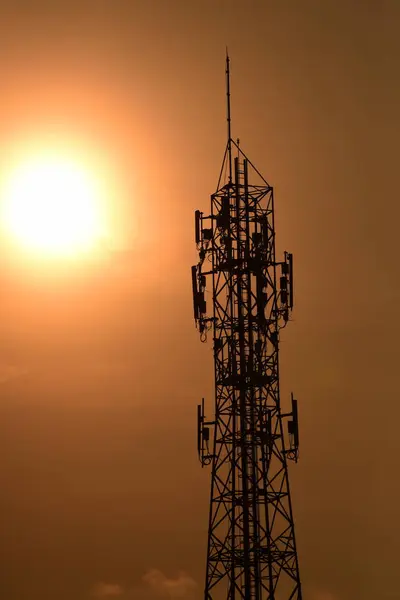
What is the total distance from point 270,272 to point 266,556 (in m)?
11.2

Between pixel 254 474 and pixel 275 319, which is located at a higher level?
pixel 275 319

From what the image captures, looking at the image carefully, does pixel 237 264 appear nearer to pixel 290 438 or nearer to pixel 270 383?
pixel 270 383

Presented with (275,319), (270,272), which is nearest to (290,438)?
(275,319)

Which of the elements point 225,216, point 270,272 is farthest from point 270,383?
point 225,216

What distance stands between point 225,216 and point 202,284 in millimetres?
2961

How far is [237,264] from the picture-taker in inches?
1209

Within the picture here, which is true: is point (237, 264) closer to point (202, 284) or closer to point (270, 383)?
point (202, 284)

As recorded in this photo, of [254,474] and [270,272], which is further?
[270,272]

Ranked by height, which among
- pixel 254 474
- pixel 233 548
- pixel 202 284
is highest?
pixel 202 284

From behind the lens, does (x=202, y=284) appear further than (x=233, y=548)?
Yes

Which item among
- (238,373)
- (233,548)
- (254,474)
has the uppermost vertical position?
(238,373)

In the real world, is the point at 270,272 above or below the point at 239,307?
above

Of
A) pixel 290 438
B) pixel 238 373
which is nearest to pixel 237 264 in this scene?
pixel 238 373

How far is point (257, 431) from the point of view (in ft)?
98.6
